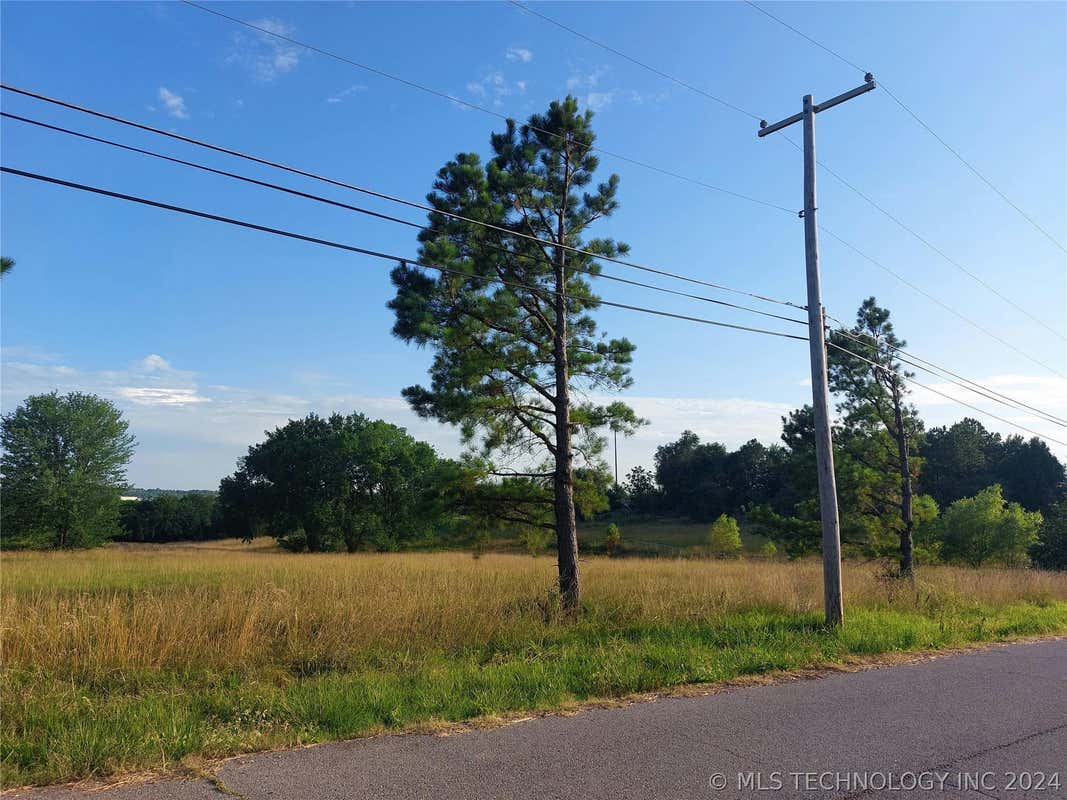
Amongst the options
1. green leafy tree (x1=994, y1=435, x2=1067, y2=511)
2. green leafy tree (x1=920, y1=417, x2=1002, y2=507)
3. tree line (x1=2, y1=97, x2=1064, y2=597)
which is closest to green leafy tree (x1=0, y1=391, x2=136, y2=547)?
tree line (x1=2, y1=97, x2=1064, y2=597)

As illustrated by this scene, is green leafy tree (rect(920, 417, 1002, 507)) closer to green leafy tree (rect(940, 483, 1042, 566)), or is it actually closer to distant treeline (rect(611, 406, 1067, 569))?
distant treeline (rect(611, 406, 1067, 569))

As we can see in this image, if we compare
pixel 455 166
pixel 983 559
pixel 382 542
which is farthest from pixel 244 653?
pixel 382 542

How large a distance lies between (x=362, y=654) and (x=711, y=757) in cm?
445

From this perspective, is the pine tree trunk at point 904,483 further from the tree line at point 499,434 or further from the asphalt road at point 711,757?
the asphalt road at point 711,757

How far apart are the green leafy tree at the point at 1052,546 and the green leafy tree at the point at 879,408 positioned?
15561 millimetres

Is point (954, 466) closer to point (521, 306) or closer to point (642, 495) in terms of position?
point (642, 495)

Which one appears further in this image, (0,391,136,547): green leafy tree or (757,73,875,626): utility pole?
(0,391,136,547): green leafy tree

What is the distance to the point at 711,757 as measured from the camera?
4926mm

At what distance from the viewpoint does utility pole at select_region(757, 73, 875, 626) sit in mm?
10766

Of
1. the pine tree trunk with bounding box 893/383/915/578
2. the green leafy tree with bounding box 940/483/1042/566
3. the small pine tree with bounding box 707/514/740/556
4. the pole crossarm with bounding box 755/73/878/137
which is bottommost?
the small pine tree with bounding box 707/514/740/556

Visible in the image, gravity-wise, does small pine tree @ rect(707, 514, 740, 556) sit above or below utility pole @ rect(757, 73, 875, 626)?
below

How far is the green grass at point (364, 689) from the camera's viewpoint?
4910 millimetres

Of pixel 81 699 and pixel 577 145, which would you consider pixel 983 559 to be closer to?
pixel 577 145

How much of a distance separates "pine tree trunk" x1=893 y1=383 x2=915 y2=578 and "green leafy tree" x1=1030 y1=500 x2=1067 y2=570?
16.1 meters
